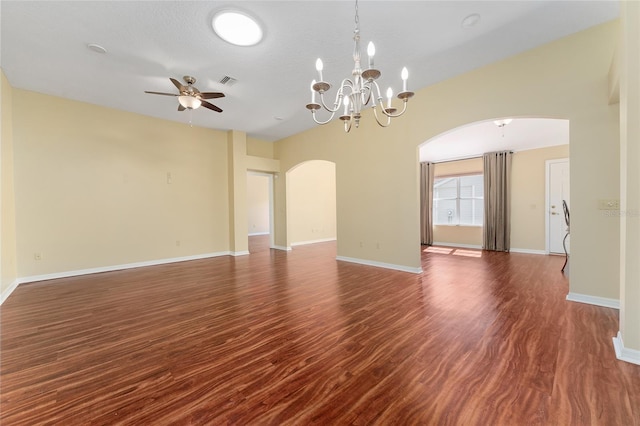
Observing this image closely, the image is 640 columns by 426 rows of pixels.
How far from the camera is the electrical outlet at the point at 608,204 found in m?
2.71

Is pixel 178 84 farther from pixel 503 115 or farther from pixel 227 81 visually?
pixel 503 115

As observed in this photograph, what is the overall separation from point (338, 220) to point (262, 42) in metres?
3.72

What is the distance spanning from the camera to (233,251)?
6480 millimetres

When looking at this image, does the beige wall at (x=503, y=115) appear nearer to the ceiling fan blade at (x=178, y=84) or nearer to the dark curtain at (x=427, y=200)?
the ceiling fan blade at (x=178, y=84)

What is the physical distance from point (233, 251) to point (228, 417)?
540 centimetres

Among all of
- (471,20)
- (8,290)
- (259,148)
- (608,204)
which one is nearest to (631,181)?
(608,204)

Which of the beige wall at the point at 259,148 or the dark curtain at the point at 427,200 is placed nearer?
the beige wall at the point at 259,148

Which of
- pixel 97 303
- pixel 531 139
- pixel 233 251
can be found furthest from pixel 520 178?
pixel 97 303

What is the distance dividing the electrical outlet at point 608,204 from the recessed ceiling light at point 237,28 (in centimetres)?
434

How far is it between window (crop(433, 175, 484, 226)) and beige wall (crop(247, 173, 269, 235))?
7425 mm

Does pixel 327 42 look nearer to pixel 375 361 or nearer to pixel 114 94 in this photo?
pixel 375 361

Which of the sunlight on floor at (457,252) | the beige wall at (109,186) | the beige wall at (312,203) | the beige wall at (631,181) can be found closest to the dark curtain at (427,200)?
the sunlight on floor at (457,252)

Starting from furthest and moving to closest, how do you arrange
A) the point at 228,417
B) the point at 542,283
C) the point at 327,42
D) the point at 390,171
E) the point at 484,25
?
the point at 390,171 → the point at 542,283 → the point at 327,42 → the point at 484,25 → the point at 228,417

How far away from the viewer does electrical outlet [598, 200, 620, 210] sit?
271 cm
